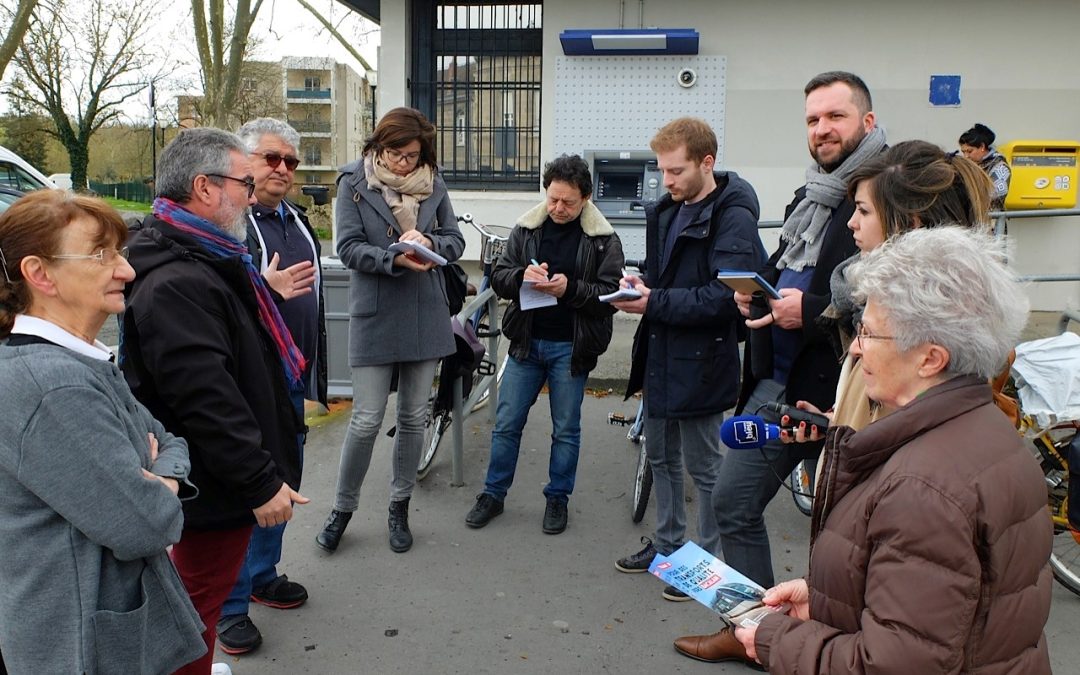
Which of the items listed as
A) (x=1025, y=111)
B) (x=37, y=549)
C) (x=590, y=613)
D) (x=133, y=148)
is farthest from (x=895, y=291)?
(x=133, y=148)

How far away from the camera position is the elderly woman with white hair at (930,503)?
1382 mm

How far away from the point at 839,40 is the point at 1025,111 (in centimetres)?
202

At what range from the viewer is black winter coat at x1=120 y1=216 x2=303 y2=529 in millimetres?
2219

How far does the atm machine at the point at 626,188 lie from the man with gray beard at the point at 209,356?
6.55m

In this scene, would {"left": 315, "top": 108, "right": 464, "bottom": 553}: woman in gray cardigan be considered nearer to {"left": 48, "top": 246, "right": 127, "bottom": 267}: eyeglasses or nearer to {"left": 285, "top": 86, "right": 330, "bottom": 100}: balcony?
{"left": 48, "top": 246, "right": 127, "bottom": 267}: eyeglasses

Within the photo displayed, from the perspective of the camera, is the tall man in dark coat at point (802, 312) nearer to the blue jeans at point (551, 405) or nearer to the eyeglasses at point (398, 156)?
the blue jeans at point (551, 405)

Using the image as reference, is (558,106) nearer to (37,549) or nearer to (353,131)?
(37,549)

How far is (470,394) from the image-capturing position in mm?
5191

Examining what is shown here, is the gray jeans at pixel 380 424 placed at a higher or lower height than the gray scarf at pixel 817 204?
lower

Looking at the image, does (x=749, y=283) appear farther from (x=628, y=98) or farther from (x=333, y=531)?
(x=628, y=98)

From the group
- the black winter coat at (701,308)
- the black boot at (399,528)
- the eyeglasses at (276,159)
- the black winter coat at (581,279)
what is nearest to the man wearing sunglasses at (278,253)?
the eyeglasses at (276,159)

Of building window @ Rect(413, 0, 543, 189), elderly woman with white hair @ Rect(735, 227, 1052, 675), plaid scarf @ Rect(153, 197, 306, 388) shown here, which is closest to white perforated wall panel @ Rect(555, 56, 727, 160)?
building window @ Rect(413, 0, 543, 189)

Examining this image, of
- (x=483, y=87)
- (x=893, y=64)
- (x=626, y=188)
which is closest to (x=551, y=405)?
(x=626, y=188)

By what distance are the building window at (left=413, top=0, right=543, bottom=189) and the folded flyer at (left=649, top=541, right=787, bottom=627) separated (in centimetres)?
754
